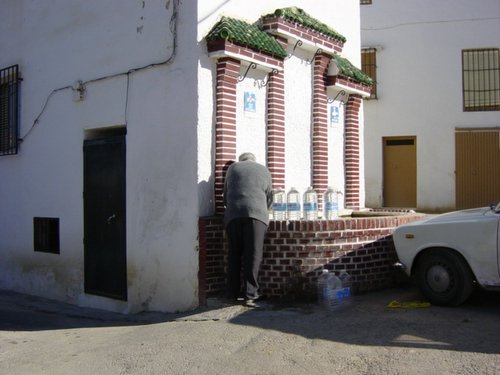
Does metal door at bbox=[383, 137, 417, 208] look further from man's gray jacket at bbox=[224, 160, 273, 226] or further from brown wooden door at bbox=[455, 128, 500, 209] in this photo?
man's gray jacket at bbox=[224, 160, 273, 226]

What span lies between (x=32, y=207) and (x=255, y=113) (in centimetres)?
442

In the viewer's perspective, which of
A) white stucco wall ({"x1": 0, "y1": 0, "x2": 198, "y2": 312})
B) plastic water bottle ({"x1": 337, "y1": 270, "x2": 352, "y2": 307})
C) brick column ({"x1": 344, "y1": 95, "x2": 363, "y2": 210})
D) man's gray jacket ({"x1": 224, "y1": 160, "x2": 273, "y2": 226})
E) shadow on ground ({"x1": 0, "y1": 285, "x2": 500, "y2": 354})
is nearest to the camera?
shadow on ground ({"x1": 0, "y1": 285, "x2": 500, "y2": 354})

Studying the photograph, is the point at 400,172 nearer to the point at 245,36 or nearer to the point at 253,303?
the point at 245,36

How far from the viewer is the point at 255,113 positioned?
25.0ft

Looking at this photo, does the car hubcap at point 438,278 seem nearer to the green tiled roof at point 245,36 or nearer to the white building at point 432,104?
the green tiled roof at point 245,36

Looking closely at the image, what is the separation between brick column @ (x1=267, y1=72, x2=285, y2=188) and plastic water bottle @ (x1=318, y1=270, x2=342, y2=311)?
1.64 m

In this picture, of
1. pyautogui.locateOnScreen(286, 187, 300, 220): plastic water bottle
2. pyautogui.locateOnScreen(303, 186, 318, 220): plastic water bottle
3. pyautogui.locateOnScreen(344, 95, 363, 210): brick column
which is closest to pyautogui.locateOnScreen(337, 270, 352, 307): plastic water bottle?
pyautogui.locateOnScreen(303, 186, 318, 220): plastic water bottle

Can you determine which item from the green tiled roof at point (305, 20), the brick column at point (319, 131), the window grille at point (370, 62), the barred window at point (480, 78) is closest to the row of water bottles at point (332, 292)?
the brick column at point (319, 131)

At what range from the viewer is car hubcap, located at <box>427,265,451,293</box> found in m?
6.25

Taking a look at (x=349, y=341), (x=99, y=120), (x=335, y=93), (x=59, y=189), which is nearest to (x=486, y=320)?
(x=349, y=341)

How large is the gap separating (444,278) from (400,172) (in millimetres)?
10276

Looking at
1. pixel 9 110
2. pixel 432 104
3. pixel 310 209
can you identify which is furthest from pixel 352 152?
pixel 432 104

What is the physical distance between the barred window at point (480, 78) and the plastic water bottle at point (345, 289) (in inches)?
414

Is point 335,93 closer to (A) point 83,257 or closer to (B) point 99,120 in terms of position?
(B) point 99,120
